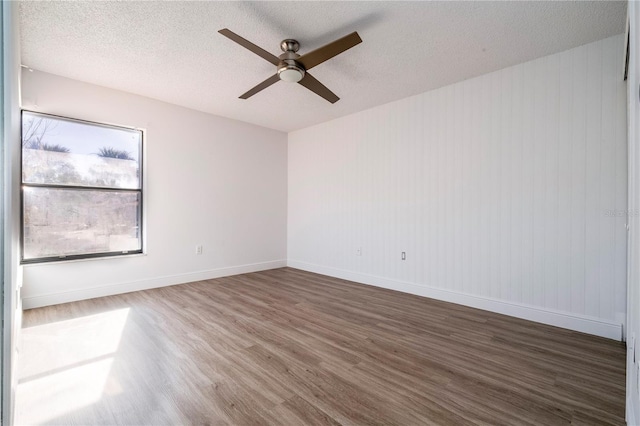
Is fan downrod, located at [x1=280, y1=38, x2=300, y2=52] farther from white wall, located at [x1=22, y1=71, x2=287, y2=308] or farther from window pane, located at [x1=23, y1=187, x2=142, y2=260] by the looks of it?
window pane, located at [x1=23, y1=187, x2=142, y2=260]

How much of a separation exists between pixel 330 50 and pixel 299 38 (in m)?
0.51

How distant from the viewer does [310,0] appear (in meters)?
2.10

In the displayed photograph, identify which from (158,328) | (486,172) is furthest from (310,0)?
(158,328)

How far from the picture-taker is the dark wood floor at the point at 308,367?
1555 mm

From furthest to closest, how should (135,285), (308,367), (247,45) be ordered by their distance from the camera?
(135,285) → (247,45) → (308,367)

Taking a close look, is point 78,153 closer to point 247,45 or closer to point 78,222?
point 78,222

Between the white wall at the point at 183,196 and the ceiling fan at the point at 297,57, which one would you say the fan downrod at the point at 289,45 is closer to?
the ceiling fan at the point at 297,57

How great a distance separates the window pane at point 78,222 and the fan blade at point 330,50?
308cm

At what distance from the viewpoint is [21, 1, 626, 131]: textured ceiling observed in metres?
2.19

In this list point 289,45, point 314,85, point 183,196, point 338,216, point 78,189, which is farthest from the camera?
point 338,216

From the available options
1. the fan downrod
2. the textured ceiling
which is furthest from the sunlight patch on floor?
the fan downrod

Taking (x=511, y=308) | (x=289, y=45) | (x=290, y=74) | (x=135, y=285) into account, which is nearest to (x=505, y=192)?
(x=511, y=308)

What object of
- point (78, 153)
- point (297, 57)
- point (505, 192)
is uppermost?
point (297, 57)

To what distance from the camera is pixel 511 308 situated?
303cm
